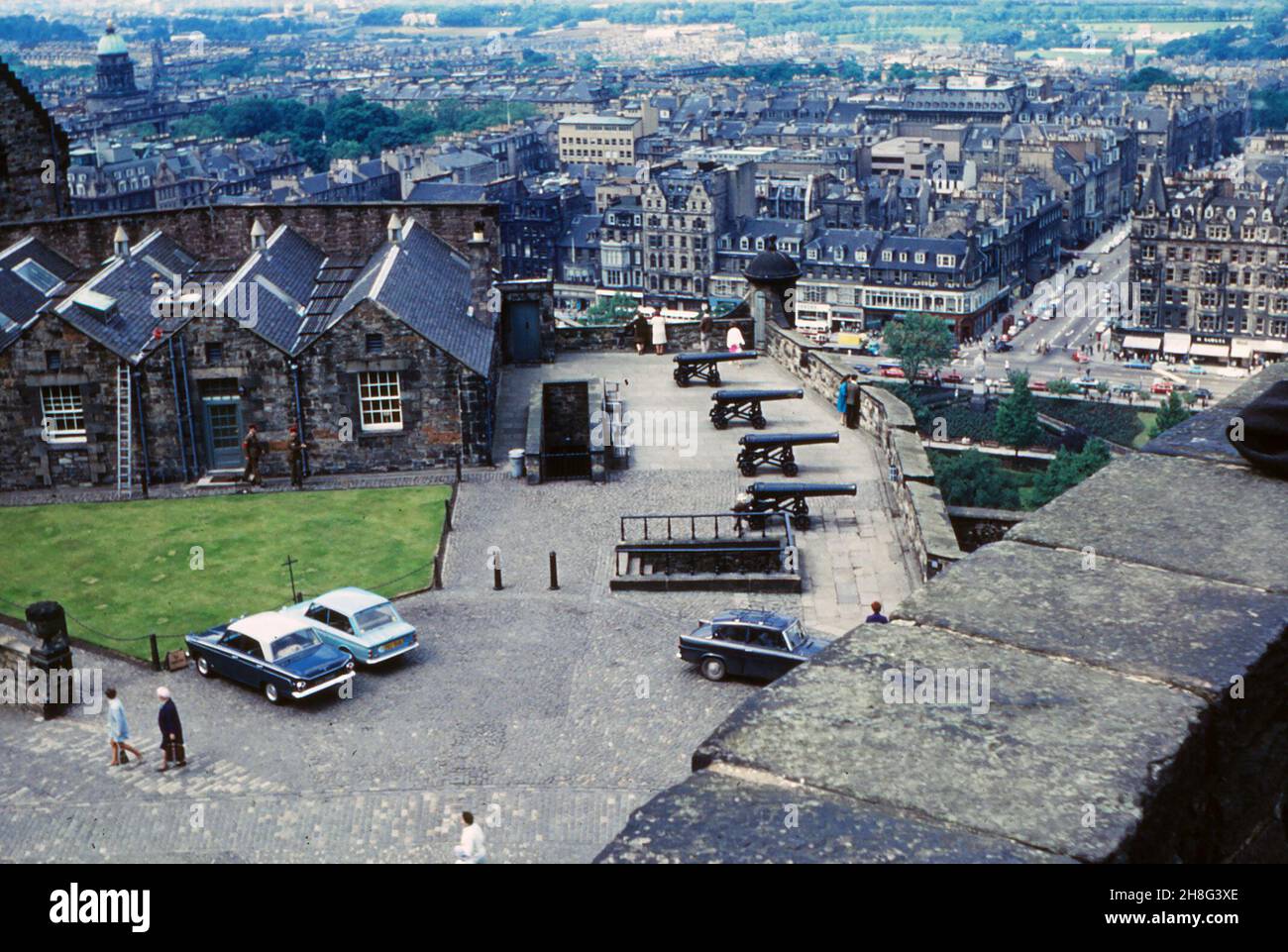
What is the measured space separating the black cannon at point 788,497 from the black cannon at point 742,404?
5.06m

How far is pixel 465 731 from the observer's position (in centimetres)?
2052

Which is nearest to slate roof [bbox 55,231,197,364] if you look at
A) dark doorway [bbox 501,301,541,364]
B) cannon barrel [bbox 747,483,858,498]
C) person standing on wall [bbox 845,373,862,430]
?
dark doorway [bbox 501,301,541,364]

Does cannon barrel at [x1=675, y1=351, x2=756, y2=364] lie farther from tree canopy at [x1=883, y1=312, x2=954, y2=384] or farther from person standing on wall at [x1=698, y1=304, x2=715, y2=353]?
tree canopy at [x1=883, y1=312, x2=954, y2=384]

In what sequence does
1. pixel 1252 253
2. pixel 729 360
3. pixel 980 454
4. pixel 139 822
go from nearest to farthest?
pixel 139 822 → pixel 729 360 → pixel 980 454 → pixel 1252 253

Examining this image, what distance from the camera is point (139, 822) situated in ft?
61.8

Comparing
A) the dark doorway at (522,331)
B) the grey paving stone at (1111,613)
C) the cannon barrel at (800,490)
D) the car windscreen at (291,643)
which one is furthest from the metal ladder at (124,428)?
the grey paving stone at (1111,613)

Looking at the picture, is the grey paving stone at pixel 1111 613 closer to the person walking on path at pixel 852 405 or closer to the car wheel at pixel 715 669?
the car wheel at pixel 715 669

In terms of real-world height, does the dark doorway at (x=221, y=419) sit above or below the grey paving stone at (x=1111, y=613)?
below

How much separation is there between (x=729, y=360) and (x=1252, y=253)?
14275 centimetres

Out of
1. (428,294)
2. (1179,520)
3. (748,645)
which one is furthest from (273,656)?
(1179,520)

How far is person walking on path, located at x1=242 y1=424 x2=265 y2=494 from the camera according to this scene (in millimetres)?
31766

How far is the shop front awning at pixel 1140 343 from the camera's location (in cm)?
16662
